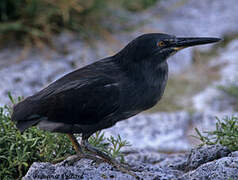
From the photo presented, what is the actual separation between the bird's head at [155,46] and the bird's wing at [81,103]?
321 mm

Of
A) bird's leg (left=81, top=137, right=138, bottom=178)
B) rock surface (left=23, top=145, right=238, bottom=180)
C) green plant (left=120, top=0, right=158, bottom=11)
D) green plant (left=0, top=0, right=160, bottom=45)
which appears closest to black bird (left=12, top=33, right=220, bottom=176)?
bird's leg (left=81, top=137, right=138, bottom=178)

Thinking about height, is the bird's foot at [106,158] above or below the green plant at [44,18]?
below

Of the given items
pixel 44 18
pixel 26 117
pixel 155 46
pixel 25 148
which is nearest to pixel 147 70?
pixel 155 46

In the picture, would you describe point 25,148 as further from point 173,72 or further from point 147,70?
point 173,72

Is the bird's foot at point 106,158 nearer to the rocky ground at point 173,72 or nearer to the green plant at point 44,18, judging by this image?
the rocky ground at point 173,72

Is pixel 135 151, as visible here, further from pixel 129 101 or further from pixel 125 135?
pixel 129 101

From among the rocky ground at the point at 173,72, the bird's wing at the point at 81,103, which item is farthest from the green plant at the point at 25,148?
the rocky ground at the point at 173,72

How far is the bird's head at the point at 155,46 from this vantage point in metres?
3.47

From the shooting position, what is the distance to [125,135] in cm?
551

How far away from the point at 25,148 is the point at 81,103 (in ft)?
1.65

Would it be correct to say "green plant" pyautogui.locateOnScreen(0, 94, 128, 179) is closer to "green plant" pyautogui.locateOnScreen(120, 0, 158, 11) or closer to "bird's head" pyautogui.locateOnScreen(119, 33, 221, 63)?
"bird's head" pyautogui.locateOnScreen(119, 33, 221, 63)

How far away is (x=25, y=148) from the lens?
3328 millimetres

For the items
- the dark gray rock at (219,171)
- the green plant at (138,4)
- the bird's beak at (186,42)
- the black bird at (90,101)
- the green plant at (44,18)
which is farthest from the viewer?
the green plant at (138,4)

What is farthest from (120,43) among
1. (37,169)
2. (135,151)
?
(37,169)
